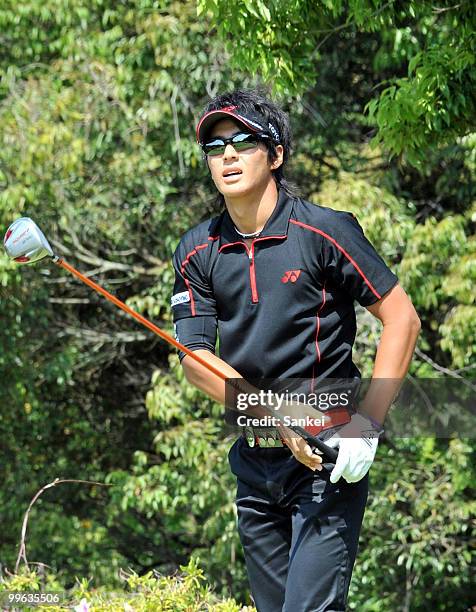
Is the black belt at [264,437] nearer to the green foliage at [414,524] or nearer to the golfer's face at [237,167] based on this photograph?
the golfer's face at [237,167]

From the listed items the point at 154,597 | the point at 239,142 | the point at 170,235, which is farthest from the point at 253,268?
the point at 170,235

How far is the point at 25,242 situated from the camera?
3.31 m

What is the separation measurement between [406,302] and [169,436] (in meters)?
6.78

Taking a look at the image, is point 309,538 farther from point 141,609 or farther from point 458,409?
point 458,409

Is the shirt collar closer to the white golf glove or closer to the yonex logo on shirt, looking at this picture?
the yonex logo on shirt

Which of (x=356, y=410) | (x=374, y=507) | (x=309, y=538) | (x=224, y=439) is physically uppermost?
(x=356, y=410)

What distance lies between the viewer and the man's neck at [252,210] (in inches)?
131

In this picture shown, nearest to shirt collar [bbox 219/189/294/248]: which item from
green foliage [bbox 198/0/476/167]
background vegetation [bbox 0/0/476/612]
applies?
green foliage [bbox 198/0/476/167]

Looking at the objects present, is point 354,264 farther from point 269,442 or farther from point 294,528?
point 294,528

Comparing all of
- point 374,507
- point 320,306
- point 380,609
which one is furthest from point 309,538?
point 380,609

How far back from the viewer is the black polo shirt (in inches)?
127

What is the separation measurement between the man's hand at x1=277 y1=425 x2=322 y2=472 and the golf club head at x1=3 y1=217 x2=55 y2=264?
2.88 feet

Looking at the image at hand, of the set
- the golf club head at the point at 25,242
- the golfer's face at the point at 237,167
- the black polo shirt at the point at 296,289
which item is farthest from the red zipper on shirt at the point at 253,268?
the golf club head at the point at 25,242

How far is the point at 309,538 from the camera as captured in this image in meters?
3.19
